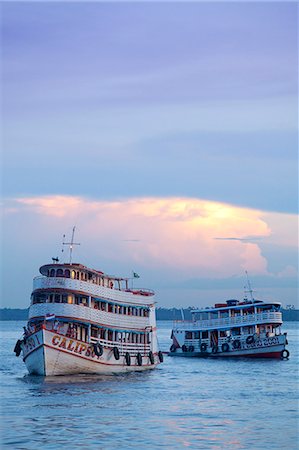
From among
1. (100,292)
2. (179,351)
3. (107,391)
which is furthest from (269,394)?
(179,351)

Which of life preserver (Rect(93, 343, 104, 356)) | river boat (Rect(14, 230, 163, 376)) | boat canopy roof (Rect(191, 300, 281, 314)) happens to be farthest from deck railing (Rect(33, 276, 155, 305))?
boat canopy roof (Rect(191, 300, 281, 314))

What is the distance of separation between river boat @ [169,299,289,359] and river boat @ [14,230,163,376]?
879 inches

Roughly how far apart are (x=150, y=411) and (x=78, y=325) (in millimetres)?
14294

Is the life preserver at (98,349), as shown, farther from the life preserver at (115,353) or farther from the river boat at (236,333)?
the river boat at (236,333)

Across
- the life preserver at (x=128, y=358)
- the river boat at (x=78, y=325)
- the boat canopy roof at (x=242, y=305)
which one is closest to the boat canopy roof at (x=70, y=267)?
the river boat at (x=78, y=325)

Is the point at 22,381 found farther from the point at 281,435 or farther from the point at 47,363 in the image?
the point at 281,435

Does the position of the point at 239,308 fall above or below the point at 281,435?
above

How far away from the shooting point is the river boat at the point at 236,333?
7444 centimetres

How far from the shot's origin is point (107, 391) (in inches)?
1672

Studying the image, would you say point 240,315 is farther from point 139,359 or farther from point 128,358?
point 128,358

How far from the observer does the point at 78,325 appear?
49250 mm

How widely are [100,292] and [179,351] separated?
32.6m

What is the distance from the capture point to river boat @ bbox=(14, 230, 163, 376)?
152 feet

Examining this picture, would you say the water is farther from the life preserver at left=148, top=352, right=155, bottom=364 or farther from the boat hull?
the boat hull
